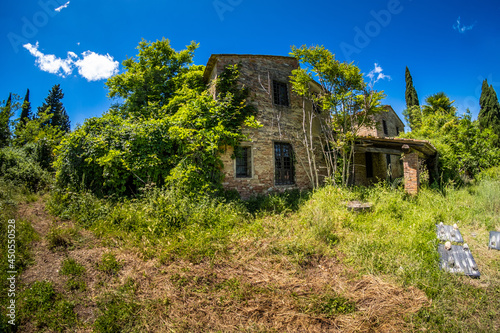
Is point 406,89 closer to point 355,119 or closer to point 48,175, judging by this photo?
point 355,119

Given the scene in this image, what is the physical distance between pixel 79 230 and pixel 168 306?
3817mm

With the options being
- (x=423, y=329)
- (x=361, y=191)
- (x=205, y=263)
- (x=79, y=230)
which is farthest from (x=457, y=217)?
(x=79, y=230)

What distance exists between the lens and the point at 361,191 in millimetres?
9258

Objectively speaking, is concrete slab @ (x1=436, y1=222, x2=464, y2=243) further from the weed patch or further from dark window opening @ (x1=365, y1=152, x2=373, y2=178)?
dark window opening @ (x1=365, y1=152, x2=373, y2=178)

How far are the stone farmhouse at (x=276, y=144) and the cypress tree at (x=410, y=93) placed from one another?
59.8 feet

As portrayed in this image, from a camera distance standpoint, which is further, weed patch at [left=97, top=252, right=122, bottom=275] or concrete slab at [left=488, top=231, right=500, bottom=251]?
concrete slab at [left=488, top=231, right=500, bottom=251]

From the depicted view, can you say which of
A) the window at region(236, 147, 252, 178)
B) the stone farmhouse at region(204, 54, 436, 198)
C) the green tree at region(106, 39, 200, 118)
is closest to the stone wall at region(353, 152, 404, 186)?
the stone farmhouse at region(204, 54, 436, 198)

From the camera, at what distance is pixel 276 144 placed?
34.3ft

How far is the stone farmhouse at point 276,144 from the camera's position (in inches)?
368

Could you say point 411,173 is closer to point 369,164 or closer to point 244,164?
point 369,164

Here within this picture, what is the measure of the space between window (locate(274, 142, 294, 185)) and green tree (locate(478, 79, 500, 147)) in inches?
1068

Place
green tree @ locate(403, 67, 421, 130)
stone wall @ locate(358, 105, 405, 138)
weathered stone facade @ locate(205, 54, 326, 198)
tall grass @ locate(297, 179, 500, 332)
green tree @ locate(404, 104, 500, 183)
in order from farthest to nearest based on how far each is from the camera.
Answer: green tree @ locate(403, 67, 421, 130)
stone wall @ locate(358, 105, 405, 138)
green tree @ locate(404, 104, 500, 183)
weathered stone facade @ locate(205, 54, 326, 198)
tall grass @ locate(297, 179, 500, 332)

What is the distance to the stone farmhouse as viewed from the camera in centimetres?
934

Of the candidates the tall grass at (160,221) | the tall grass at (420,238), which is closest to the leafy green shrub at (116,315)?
the tall grass at (160,221)
